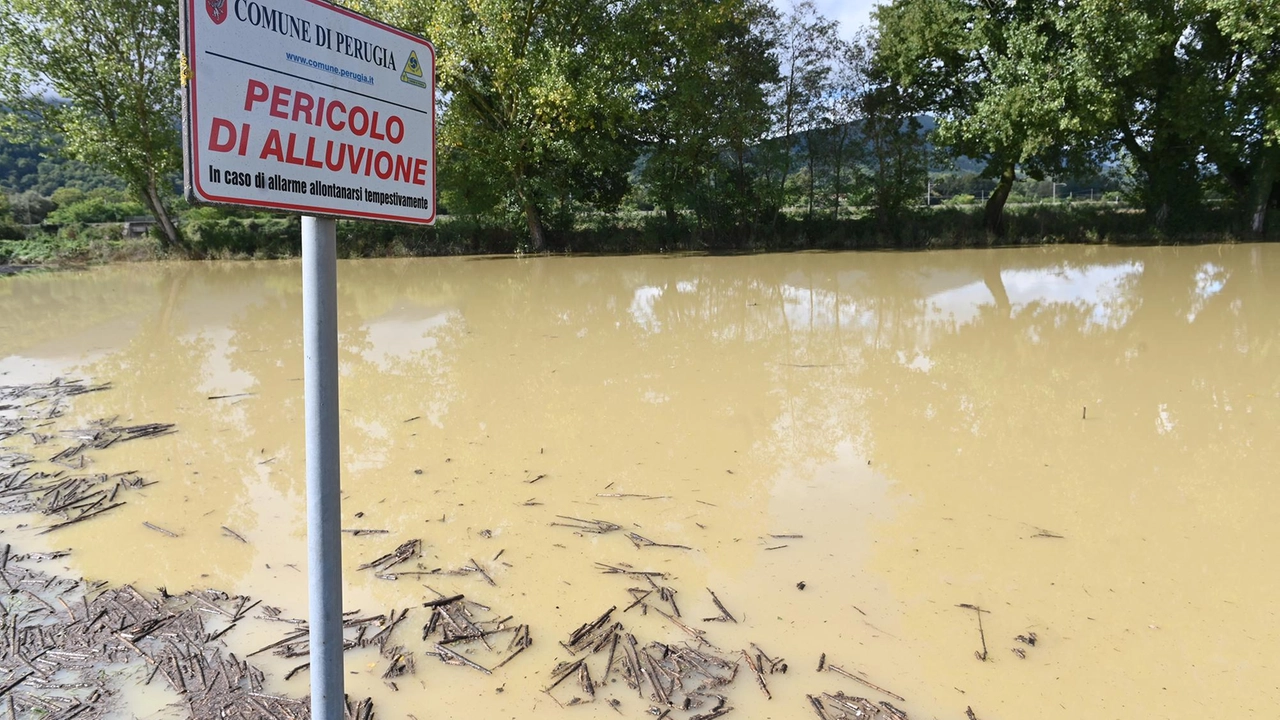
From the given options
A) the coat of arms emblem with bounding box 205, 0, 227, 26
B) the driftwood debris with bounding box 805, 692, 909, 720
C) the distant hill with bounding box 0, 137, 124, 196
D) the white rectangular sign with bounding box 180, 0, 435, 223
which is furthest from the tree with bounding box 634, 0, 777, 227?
the distant hill with bounding box 0, 137, 124, 196

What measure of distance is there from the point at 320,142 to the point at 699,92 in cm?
2054

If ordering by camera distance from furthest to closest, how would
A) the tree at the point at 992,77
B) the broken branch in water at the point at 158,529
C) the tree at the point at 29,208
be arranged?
the tree at the point at 29,208
the tree at the point at 992,77
the broken branch in water at the point at 158,529

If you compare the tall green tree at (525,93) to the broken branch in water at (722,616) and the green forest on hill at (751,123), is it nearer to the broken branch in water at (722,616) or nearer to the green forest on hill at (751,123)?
the green forest on hill at (751,123)

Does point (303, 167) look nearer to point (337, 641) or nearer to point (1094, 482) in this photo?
point (337, 641)

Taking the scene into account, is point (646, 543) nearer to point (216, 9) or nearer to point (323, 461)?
point (323, 461)

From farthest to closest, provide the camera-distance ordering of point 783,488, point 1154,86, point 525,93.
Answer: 1. point 1154,86
2. point 525,93
3. point 783,488

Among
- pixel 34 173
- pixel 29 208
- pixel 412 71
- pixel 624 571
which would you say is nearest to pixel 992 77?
pixel 624 571

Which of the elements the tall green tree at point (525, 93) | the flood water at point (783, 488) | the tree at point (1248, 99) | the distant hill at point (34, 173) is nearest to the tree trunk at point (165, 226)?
the tall green tree at point (525, 93)

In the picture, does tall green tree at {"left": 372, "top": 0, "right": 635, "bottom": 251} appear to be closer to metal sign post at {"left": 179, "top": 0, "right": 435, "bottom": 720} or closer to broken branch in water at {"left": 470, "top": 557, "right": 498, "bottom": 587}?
broken branch in water at {"left": 470, "top": 557, "right": 498, "bottom": 587}

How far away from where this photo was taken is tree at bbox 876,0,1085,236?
1905 centimetres

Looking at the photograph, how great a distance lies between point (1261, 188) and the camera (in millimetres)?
21750

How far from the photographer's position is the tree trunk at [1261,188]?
20891 mm

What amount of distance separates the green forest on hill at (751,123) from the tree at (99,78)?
57mm

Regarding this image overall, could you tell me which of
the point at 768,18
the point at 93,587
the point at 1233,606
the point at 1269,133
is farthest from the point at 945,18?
→ the point at 93,587
